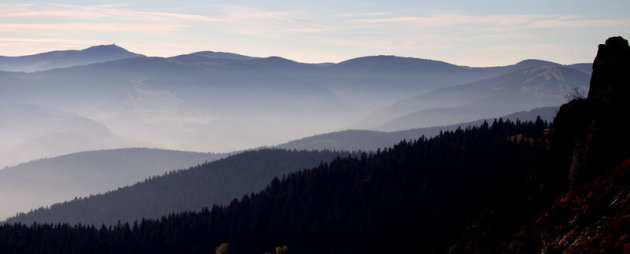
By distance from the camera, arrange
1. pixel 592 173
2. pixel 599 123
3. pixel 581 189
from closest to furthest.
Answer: pixel 581 189, pixel 592 173, pixel 599 123

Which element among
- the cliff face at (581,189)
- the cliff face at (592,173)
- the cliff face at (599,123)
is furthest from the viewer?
the cliff face at (599,123)

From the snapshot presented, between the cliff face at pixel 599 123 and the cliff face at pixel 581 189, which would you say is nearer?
the cliff face at pixel 581 189

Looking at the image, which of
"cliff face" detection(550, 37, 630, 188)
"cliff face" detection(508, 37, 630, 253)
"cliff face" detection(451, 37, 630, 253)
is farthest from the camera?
"cliff face" detection(550, 37, 630, 188)

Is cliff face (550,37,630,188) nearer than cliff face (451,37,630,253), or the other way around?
cliff face (451,37,630,253)

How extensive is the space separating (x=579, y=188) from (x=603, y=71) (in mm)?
16393

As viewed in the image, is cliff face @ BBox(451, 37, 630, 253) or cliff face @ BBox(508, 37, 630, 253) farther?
cliff face @ BBox(451, 37, 630, 253)

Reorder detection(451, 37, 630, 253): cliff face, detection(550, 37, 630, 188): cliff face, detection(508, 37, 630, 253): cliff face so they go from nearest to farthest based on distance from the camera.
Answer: detection(508, 37, 630, 253): cliff face < detection(451, 37, 630, 253): cliff face < detection(550, 37, 630, 188): cliff face

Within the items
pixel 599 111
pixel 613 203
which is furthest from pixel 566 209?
pixel 599 111

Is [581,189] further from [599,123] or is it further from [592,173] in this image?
[599,123]

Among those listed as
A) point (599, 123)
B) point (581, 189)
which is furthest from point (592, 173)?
point (581, 189)

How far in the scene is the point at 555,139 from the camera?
59250mm

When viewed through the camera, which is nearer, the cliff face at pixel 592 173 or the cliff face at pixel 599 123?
the cliff face at pixel 592 173

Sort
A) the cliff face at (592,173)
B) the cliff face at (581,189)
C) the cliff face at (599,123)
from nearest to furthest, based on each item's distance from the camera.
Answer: the cliff face at (592,173) → the cliff face at (581,189) → the cliff face at (599,123)

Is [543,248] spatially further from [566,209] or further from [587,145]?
[587,145]
